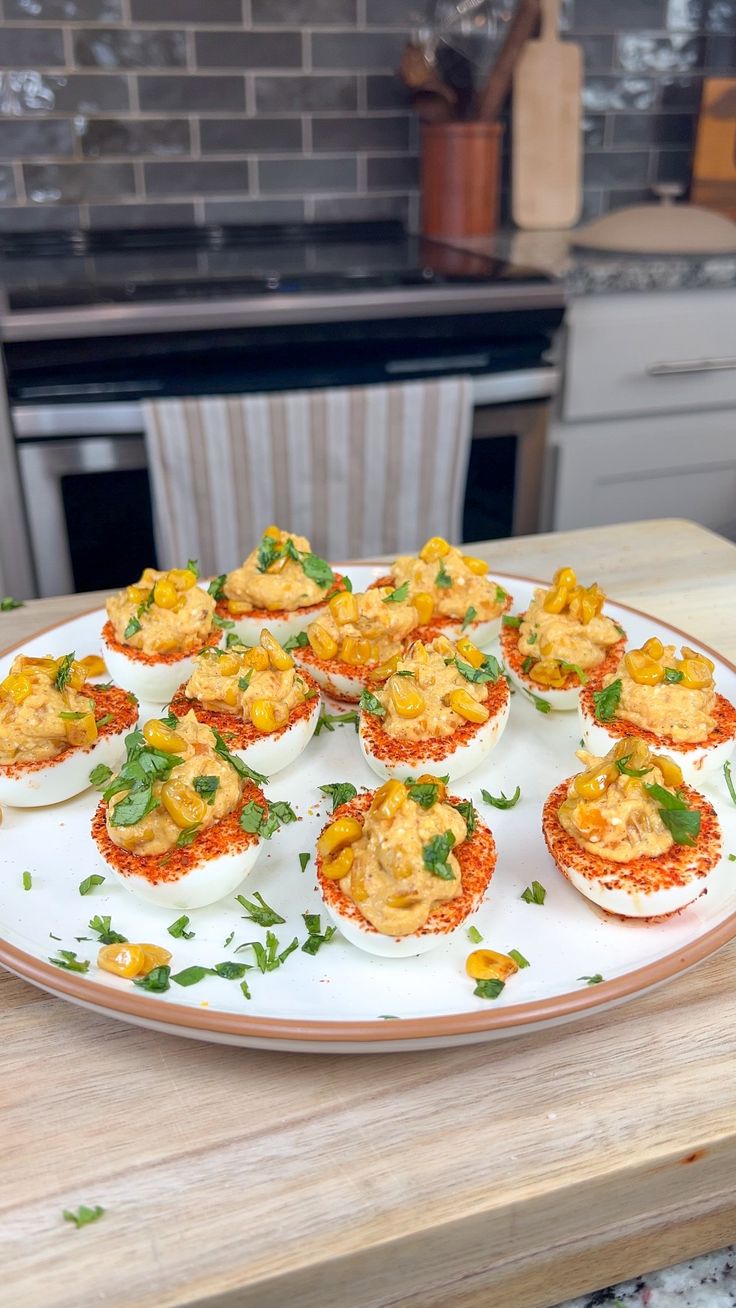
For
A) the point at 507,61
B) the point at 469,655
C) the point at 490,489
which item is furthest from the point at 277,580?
the point at 507,61

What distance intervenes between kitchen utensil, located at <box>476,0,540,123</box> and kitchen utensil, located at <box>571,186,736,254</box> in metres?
0.53

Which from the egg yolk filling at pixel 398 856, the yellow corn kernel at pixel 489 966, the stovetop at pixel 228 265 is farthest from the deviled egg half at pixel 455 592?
the stovetop at pixel 228 265

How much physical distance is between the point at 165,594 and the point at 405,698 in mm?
417

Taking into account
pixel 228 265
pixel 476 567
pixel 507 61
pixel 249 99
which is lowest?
pixel 476 567

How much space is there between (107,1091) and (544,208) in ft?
11.5

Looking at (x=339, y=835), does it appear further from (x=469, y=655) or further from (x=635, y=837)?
(x=469, y=655)

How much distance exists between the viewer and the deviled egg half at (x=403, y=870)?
3.18ft

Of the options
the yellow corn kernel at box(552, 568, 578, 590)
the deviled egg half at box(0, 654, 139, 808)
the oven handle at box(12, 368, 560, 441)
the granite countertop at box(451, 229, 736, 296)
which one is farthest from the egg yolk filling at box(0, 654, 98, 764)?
the granite countertop at box(451, 229, 736, 296)

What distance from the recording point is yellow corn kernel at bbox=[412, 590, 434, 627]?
5.04 ft

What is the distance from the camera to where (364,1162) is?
84cm

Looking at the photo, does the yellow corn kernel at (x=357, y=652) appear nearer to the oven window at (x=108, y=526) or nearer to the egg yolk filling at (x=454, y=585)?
the egg yolk filling at (x=454, y=585)

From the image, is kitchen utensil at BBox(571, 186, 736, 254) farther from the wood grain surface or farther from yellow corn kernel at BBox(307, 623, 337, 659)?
the wood grain surface

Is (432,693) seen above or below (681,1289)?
above

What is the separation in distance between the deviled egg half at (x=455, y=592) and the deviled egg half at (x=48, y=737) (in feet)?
1.69
